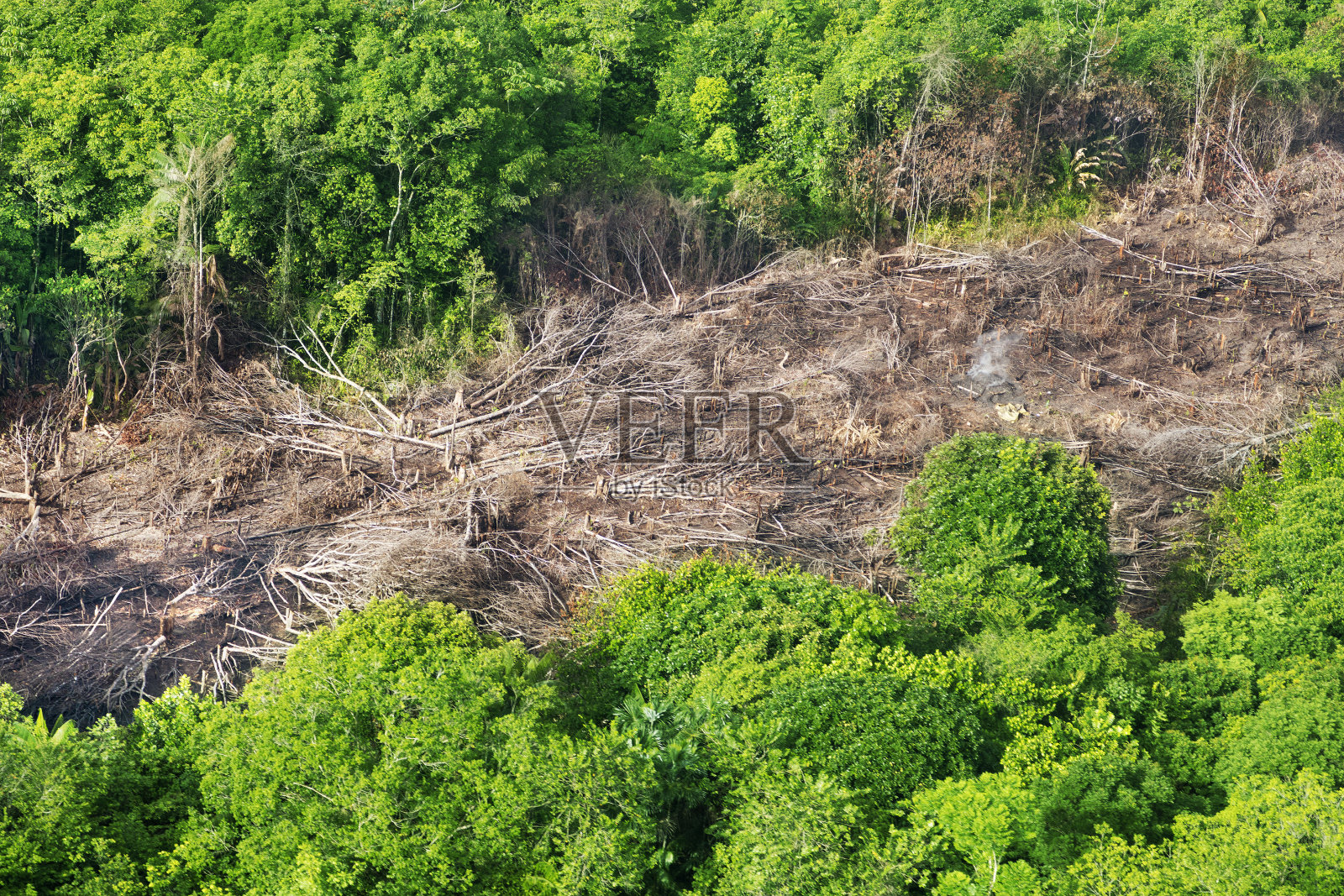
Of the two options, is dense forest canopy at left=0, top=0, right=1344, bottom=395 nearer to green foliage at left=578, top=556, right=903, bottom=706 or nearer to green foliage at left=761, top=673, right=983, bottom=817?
green foliage at left=578, top=556, right=903, bottom=706

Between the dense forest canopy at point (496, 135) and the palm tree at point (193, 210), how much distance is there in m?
0.08

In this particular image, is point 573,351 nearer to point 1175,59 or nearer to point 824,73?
point 824,73

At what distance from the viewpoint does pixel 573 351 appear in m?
28.1

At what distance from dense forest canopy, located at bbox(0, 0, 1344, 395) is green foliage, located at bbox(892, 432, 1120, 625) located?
1248 cm

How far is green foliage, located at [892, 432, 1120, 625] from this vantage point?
19.2m

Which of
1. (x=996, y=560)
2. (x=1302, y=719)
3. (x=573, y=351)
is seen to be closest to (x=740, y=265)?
(x=573, y=351)

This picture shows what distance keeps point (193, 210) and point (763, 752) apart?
1846 centimetres

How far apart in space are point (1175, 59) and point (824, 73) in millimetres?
10859

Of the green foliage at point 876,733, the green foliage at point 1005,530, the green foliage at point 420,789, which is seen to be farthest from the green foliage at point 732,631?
the green foliage at point 420,789

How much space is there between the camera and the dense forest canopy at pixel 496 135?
26641 mm

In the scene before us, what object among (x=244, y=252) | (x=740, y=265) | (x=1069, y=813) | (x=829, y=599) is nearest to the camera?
(x=1069, y=813)

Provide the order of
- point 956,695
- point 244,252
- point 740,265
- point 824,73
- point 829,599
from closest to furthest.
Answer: point 956,695 → point 829,599 → point 244,252 → point 740,265 → point 824,73

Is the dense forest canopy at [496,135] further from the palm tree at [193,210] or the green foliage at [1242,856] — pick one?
the green foliage at [1242,856]

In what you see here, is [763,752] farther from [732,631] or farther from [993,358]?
A: [993,358]
